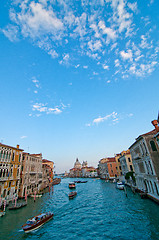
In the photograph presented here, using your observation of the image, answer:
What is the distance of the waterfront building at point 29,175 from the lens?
38.7m

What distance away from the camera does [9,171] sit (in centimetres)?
3219

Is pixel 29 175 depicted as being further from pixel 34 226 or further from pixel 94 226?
pixel 94 226

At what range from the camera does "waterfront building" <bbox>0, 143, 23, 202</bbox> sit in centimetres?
2995

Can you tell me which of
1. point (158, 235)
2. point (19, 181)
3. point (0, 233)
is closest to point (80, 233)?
point (158, 235)

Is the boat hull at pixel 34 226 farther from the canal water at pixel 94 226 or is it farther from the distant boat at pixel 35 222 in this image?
the canal water at pixel 94 226

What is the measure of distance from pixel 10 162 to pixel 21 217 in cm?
1391

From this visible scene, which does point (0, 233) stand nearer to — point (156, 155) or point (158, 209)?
point (158, 209)

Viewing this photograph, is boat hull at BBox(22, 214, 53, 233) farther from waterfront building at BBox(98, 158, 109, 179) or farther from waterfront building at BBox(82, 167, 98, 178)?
waterfront building at BBox(82, 167, 98, 178)

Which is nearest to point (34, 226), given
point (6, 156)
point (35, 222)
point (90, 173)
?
point (35, 222)

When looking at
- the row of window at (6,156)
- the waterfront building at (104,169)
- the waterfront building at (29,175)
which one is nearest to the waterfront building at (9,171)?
the row of window at (6,156)

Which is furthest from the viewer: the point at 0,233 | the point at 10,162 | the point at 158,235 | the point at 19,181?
the point at 19,181

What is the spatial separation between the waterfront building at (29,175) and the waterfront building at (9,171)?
4186mm

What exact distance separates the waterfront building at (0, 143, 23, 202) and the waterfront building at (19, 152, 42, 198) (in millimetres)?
4186

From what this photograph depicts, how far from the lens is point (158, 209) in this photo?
21.2 meters
